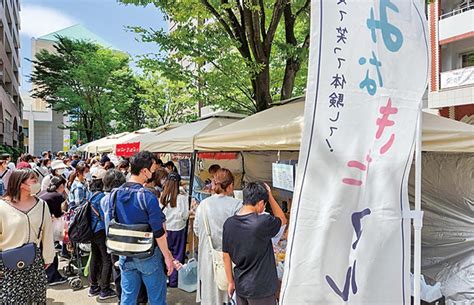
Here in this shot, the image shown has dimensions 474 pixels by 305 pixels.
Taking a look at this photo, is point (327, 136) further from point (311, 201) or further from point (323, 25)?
point (323, 25)

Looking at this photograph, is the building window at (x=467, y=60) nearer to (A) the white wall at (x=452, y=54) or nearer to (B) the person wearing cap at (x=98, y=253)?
(A) the white wall at (x=452, y=54)

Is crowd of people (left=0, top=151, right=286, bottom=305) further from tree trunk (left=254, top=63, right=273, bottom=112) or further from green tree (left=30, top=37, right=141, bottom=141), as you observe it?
green tree (left=30, top=37, right=141, bottom=141)

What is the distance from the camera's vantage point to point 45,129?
55812mm

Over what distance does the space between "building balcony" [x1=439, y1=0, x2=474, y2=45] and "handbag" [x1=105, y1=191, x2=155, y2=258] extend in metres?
15.8

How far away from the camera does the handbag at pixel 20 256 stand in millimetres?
3205

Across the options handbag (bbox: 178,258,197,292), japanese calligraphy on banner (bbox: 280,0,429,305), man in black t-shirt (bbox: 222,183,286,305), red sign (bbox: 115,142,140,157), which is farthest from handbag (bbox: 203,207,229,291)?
red sign (bbox: 115,142,140,157)

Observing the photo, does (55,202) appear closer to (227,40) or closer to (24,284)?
(24,284)

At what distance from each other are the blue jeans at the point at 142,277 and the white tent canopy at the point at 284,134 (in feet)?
5.08

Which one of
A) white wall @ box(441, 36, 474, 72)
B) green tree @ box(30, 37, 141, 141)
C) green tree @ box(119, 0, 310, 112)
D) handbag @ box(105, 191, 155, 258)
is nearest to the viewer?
handbag @ box(105, 191, 155, 258)

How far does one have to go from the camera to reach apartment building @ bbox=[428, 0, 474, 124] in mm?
14641

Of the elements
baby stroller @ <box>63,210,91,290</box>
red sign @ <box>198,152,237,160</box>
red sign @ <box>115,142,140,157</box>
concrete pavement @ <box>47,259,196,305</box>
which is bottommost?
concrete pavement @ <box>47,259,196,305</box>

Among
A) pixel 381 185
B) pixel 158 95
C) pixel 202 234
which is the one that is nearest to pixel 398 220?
pixel 381 185

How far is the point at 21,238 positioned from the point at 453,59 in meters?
17.5

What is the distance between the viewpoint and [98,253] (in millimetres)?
5078
